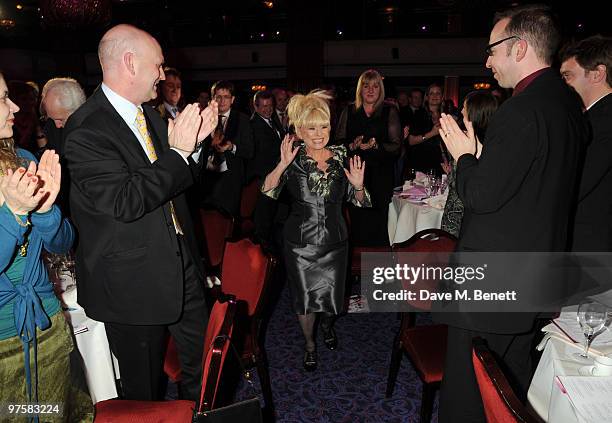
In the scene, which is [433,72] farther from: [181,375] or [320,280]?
[181,375]

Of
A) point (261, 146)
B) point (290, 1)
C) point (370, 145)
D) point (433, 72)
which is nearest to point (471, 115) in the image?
point (370, 145)

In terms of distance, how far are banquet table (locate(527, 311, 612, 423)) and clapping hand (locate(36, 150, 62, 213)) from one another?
175cm

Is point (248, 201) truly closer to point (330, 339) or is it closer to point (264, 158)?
point (264, 158)

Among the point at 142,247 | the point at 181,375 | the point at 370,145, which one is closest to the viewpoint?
the point at 142,247

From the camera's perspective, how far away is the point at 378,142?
5043mm

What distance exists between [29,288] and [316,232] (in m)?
1.76

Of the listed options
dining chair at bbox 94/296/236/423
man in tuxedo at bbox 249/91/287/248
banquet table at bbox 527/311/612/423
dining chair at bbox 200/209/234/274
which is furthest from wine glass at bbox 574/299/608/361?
man in tuxedo at bbox 249/91/287/248

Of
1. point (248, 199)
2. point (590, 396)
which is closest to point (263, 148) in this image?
point (248, 199)

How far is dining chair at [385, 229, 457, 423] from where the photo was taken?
236 cm

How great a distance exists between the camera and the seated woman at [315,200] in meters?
3.01

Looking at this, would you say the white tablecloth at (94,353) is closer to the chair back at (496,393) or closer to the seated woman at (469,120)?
the chair back at (496,393)

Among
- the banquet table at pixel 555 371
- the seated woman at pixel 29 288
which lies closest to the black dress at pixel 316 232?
the banquet table at pixel 555 371

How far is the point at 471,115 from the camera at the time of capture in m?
3.63

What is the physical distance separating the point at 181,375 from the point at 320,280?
110 cm
